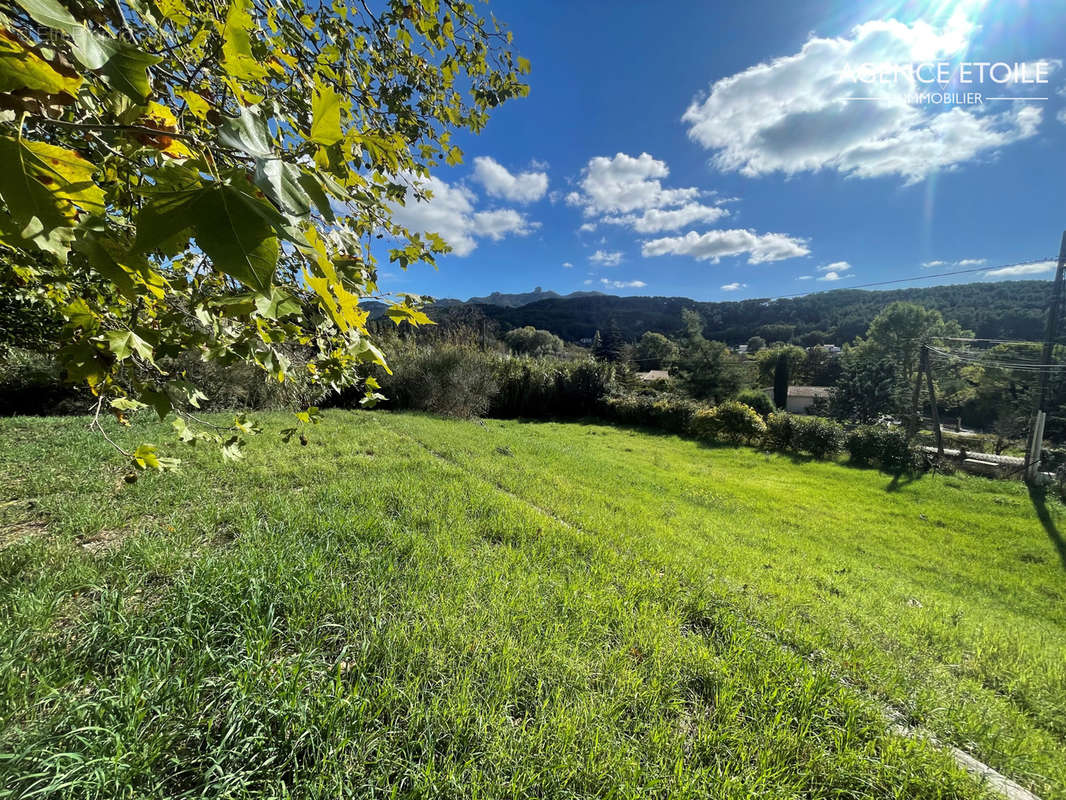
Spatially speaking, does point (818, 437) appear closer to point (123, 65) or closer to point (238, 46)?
point (238, 46)

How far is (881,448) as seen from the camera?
12.8 metres

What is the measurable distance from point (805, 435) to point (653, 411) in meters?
6.65

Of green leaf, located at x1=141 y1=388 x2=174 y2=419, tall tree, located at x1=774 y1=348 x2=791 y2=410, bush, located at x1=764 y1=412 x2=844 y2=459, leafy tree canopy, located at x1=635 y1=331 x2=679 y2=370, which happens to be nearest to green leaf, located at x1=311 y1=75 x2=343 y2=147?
green leaf, located at x1=141 y1=388 x2=174 y2=419

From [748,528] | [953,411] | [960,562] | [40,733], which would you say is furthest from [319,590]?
[953,411]

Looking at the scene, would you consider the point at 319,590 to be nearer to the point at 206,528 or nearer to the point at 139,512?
the point at 206,528

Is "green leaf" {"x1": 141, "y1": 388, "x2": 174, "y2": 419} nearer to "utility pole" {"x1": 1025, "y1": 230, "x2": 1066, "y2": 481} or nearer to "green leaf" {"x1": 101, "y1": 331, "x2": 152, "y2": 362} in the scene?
"green leaf" {"x1": 101, "y1": 331, "x2": 152, "y2": 362}

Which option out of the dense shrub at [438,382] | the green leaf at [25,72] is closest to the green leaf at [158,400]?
the green leaf at [25,72]

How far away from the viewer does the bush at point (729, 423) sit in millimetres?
16016

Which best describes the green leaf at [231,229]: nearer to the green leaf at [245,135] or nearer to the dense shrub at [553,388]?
the green leaf at [245,135]

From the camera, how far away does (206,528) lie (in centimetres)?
294

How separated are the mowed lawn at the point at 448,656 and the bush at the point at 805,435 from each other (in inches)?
416

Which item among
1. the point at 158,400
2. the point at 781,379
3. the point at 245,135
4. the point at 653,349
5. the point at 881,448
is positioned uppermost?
the point at 653,349

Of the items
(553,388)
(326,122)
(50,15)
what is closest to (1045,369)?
(553,388)

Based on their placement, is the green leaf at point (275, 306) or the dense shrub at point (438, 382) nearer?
the green leaf at point (275, 306)
